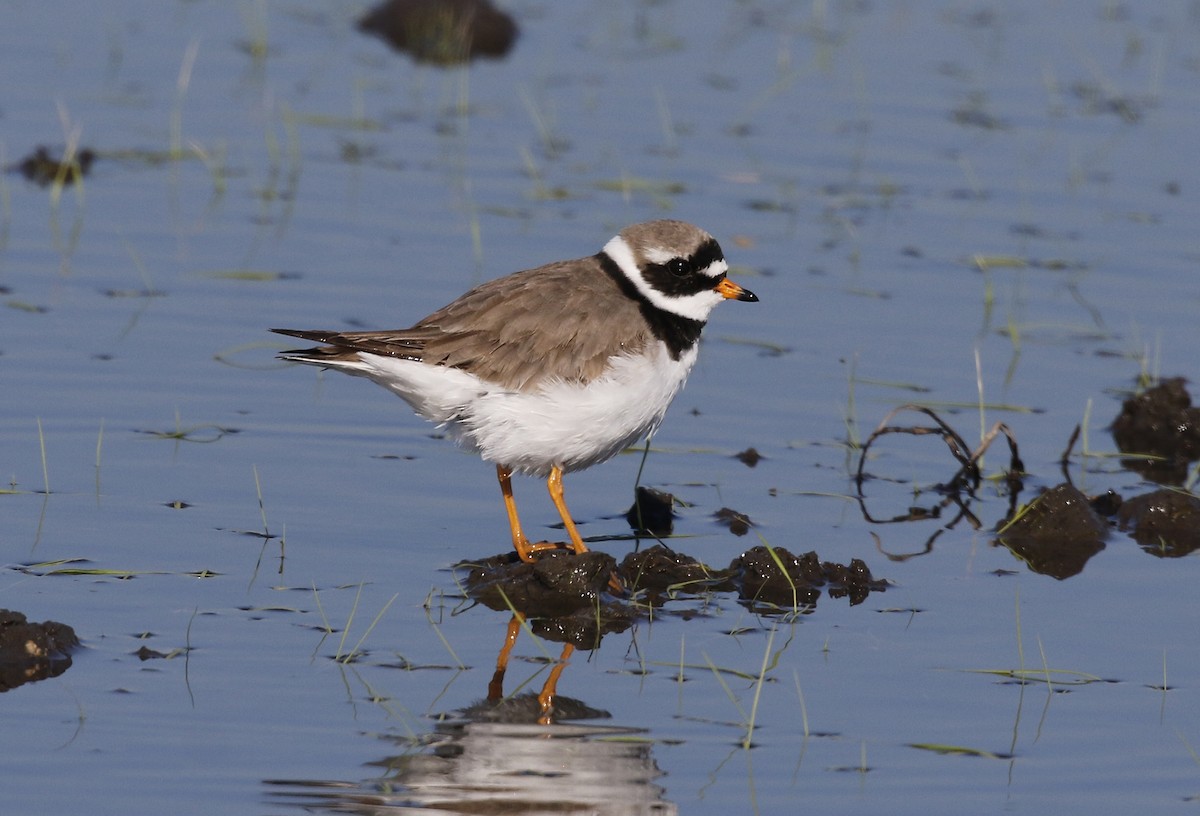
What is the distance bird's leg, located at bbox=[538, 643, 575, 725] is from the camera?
562cm

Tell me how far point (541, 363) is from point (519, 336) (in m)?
0.14

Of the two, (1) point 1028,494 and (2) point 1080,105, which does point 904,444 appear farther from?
(2) point 1080,105

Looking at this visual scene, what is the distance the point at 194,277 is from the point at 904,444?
4.19m

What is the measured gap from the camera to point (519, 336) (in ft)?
22.7

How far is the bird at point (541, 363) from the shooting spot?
22.4 feet

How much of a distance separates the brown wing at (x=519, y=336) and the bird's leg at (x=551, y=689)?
1173 mm

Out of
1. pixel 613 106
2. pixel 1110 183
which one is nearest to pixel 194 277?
pixel 613 106

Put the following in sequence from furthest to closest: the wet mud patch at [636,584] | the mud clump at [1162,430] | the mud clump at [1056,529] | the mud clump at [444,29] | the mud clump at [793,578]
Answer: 1. the mud clump at [444,29]
2. the mud clump at [1162,430]
3. the mud clump at [1056,529]
4. the mud clump at [793,578]
5. the wet mud patch at [636,584]

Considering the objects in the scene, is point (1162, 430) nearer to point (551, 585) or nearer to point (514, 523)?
point (514, 523)

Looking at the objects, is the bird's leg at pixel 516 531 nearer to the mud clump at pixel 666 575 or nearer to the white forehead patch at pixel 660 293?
the mud clump at pixel 666 575

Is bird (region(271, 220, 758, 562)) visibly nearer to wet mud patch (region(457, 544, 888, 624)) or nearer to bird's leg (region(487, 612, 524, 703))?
wet mud patch (region(457, 544, 888, 624))

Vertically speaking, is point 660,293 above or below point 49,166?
above

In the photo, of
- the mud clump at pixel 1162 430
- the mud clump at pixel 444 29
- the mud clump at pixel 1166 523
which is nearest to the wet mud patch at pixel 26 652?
the mud clump at pixel 1166 523

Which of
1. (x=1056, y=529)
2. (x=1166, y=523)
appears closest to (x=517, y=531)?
(x=1056, y=529)
